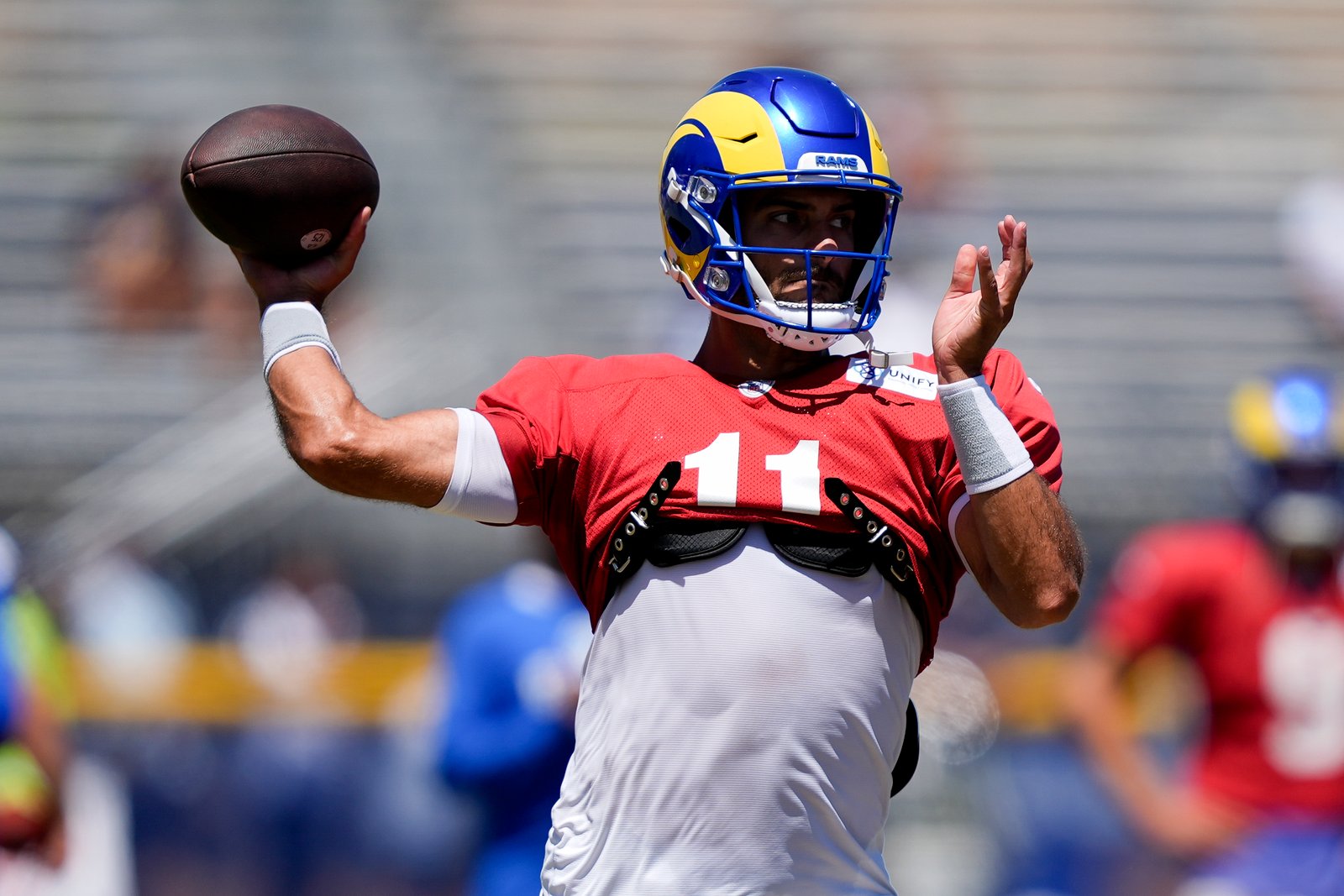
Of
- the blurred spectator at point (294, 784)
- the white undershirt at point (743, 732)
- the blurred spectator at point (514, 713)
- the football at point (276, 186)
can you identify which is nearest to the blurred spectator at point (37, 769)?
the blurred spectator at point (514, 713)

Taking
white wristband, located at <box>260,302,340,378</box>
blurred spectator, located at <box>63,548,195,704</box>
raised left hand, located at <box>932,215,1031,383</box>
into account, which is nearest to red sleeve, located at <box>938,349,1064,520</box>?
raised left hand, located at <box>932,215,1031,383</box>

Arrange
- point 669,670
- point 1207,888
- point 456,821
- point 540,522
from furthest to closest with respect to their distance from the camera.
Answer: point 456,821 → point 1207,888 → point 540,522 → point 669,670

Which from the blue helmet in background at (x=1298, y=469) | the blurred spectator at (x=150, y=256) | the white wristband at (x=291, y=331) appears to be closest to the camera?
the white wristband at (x=291, y=331)

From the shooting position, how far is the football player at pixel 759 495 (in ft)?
8.36

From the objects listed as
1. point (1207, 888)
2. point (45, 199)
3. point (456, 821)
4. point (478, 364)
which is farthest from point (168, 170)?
point (1207, 888)

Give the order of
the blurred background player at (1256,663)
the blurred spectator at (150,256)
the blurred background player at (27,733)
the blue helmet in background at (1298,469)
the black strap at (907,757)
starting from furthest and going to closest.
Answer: the blurred spectator at (150,256), the blue helmet in background at (1298,469), the blurred background player at (1256,663), the blurred background player at (27,733), the black strap at (907,757)

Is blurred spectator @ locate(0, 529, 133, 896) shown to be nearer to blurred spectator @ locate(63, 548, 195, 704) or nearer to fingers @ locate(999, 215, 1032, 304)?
blurred spectator @ locate(63, 548, 195, 704)

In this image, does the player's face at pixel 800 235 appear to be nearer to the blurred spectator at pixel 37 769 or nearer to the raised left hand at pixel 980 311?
the raised left hand at pixel 980 311

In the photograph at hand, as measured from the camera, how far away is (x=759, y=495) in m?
2.60

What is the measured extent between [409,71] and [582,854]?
757 centimetres

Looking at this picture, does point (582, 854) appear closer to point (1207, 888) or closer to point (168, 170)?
point (1207, 888)

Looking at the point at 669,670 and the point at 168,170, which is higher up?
the point at 669,670

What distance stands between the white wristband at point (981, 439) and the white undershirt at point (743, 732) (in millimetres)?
251

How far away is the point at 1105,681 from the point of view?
19.1 feet
